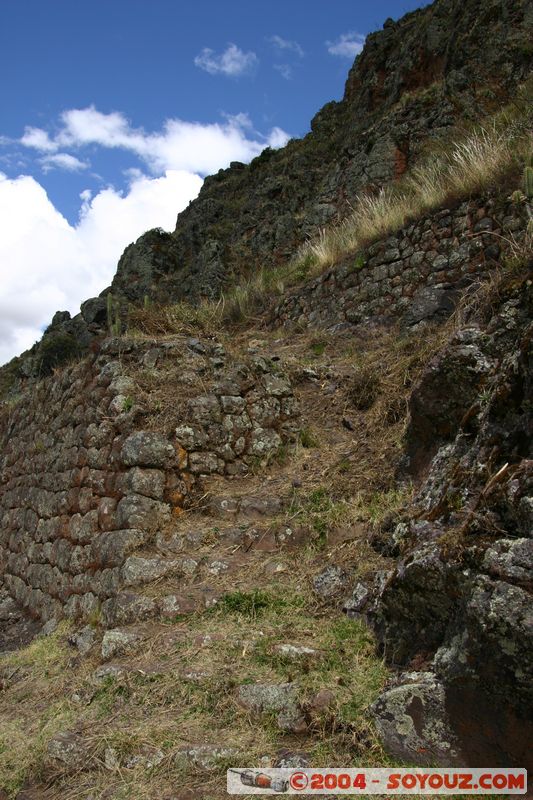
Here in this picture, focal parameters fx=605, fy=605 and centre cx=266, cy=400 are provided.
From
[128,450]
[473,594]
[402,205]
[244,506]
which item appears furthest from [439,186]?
[473,594]

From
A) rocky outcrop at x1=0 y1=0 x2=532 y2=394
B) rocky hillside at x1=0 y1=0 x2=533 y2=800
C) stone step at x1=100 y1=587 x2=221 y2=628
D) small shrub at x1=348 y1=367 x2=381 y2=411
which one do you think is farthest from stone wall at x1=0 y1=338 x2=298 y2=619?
rocky outcrop at x1=0 y1=0 x2=532 y2=394

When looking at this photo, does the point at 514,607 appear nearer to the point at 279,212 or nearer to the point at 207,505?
the point at 207,505

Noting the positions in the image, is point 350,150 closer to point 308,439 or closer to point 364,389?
point 364,389

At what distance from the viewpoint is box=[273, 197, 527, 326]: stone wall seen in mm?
7129

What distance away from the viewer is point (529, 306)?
379 centimetres

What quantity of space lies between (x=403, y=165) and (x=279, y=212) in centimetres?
590

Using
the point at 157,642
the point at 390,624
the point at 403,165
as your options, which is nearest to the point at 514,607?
the point at 390,624

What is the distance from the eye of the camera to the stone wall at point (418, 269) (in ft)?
23.4

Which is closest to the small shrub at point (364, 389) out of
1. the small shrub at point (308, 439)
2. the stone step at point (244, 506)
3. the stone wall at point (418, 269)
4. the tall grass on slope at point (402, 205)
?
the small shrub at point (308, 439)

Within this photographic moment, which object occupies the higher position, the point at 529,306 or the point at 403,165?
the point at 403,165

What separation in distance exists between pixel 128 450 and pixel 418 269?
15.3 ft

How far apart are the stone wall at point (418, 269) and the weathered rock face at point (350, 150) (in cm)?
505

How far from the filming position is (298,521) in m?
4.70

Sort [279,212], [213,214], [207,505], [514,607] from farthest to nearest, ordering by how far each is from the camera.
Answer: [213,214]
[279,212]
[207,505]
[514,607]
